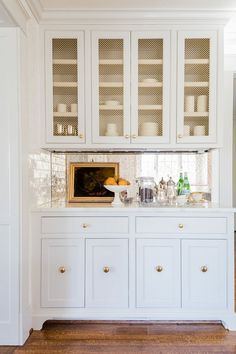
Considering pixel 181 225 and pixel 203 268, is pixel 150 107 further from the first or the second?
pixel 203 268

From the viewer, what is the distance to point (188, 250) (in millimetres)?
2414

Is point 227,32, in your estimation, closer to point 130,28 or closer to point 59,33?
point 130,28

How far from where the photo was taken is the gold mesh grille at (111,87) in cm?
256

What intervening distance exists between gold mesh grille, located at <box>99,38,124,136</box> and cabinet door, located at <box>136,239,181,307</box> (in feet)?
3.16

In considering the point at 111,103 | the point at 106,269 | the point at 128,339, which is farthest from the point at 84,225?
the point at 111,103

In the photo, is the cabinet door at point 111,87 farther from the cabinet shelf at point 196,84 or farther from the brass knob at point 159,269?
Answer: the brass knob at point 159,269

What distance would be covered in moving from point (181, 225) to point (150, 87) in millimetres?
1153

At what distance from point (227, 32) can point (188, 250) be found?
193 centimetres

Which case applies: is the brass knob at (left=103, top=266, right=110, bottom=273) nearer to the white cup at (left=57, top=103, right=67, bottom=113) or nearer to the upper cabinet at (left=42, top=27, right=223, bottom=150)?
the upper cabinet at (left=42, top=27, right=223, bottom=150)

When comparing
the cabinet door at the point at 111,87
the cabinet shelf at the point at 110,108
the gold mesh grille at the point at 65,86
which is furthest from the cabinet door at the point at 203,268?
the gold mesh grille at the point at 65,86

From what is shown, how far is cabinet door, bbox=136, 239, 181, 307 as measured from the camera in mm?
2416

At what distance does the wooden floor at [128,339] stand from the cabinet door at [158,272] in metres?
0.20

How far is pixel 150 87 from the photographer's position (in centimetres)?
258

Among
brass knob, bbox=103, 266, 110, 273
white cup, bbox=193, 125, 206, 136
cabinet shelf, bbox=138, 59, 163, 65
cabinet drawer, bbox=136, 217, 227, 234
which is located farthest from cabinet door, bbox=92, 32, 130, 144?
brass knob, bbox=103, 266, 110, 273
